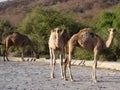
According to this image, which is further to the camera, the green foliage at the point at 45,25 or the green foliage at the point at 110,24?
the green foliage at the point at 45,25

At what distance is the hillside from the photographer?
97938 millimetres

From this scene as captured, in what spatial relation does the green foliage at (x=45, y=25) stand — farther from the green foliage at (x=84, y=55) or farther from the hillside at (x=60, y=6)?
the hillside at (x=60, y=6)

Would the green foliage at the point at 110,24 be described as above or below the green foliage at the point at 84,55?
above

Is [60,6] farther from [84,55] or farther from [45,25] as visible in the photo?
[84,55]

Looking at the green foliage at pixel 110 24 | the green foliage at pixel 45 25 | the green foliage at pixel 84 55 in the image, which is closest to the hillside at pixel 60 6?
the green foliage at pixel 45 25

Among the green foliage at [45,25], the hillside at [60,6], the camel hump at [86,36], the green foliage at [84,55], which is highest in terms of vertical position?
the hillside at [60,6]

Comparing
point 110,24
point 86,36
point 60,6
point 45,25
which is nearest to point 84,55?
point 110,24

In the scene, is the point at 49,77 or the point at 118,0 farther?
the point at 118,0

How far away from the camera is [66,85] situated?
45.9 ft

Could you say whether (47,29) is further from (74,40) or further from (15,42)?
(74,40)

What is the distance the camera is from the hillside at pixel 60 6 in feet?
321

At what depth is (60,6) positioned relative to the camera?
9831cm

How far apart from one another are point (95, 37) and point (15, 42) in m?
13.8

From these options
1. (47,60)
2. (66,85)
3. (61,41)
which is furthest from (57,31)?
(47,60)
